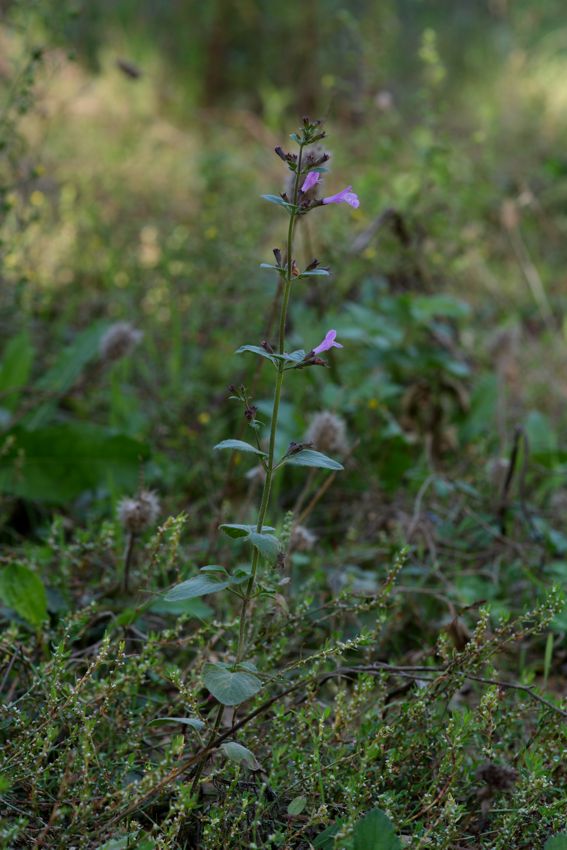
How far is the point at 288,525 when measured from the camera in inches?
60.1

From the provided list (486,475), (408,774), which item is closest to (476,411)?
(486,475)

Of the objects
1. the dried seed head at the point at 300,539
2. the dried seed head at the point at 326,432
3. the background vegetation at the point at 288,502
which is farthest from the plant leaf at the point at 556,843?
the dried seed head at the point at 326,432

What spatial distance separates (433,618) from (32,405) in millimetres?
1249

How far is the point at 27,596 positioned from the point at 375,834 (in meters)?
0.78

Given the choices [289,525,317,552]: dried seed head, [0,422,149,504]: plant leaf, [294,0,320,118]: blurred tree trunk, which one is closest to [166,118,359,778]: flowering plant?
[289,525,317,552]: dried seed head

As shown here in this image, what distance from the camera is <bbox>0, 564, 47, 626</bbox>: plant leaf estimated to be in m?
1.60

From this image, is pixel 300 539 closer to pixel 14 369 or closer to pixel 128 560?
pixel 128 560

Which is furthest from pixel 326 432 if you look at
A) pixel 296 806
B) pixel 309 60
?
pixel 309 60

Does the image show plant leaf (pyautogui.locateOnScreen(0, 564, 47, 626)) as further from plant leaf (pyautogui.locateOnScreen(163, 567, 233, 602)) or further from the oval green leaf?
the oval green leaf

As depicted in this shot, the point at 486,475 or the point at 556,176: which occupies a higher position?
the point at 556,176

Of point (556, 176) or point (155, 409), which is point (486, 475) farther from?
point (556, 176)

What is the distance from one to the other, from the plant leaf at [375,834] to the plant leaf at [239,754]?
157mm

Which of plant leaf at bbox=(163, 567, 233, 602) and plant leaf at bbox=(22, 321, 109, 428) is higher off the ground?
plant leaf at bbox=(22, 321, 109, 428)

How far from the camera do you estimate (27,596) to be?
1.60 metres
